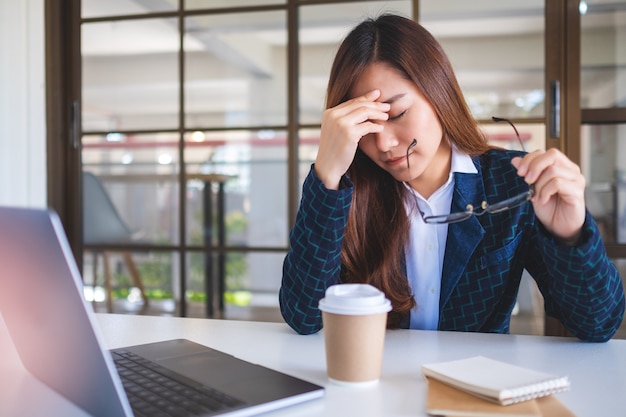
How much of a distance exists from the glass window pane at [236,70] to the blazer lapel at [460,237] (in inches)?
55.5

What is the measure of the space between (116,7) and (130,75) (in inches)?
12.0

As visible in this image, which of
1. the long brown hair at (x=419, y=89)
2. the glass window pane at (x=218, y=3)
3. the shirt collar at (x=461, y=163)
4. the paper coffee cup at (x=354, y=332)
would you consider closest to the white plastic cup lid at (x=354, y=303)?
the paper coffee cup at (x=354, y=332)

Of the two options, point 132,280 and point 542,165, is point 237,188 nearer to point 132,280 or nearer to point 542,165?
point 132,280

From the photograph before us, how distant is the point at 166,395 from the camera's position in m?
0.63

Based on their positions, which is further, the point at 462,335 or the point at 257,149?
the point at 257,149

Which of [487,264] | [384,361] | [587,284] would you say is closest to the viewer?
[384,361]

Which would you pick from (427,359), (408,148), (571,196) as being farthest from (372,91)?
(427,359)

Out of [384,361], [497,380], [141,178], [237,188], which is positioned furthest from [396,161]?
[141,178]

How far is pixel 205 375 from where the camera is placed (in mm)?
697

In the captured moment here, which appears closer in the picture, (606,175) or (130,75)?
(606,175)

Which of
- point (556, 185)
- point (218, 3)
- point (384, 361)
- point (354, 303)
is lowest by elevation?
point (384, 361)

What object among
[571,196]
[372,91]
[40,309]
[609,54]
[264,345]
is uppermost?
[609,54]

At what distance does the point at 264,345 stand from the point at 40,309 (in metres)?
0.42

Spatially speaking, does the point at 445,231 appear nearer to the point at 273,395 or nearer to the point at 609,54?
the point at 273,395
